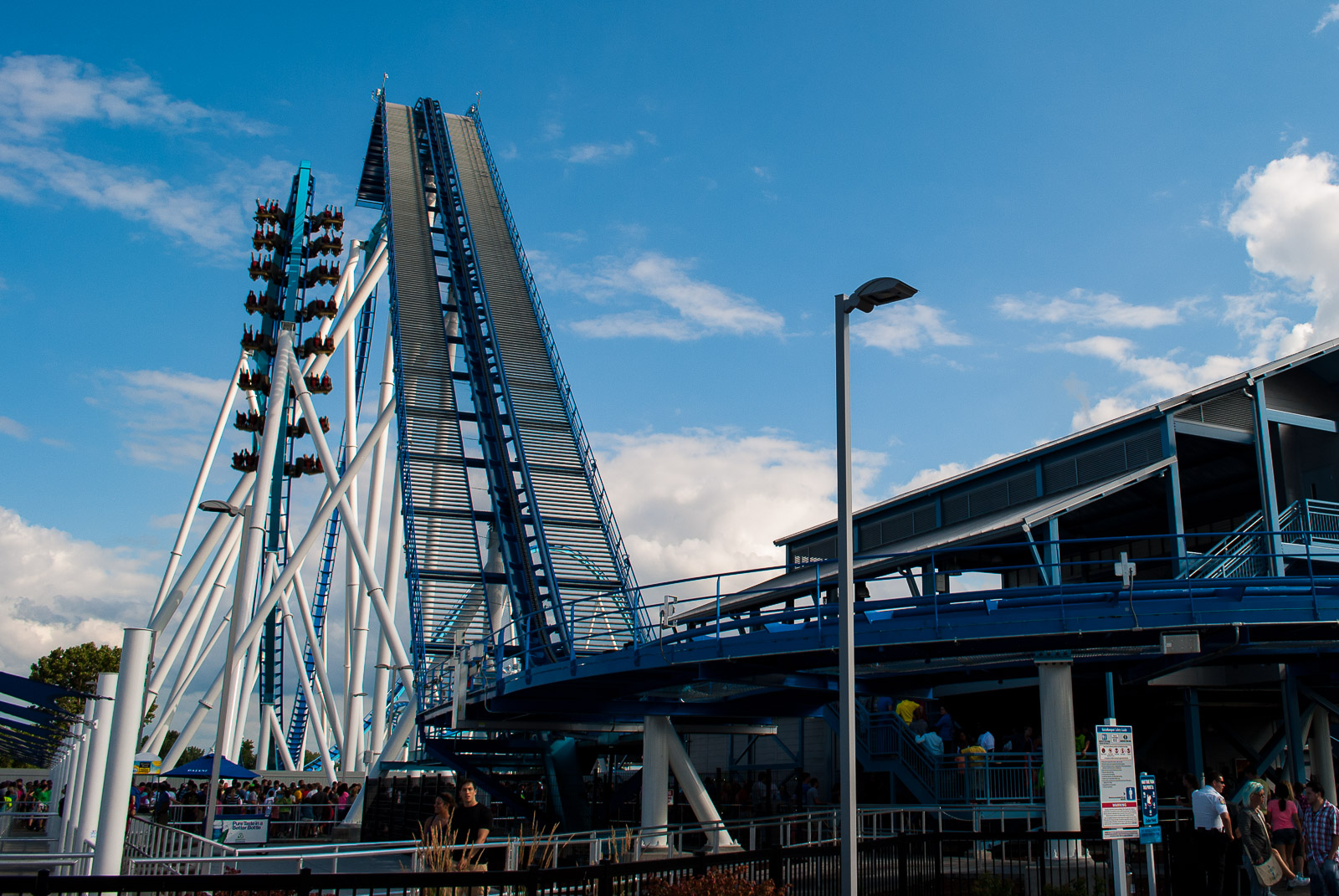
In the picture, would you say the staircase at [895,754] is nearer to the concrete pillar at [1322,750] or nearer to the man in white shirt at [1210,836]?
the concrete pillar at [1322,750]

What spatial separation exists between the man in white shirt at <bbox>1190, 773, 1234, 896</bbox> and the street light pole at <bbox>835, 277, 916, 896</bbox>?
602cm

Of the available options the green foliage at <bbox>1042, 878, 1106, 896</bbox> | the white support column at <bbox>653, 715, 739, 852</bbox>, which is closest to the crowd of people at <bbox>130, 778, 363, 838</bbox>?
the white support column at <bbox>653, 715, 739, 852</bbox>

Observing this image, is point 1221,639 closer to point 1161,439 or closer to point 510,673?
point 1161,439

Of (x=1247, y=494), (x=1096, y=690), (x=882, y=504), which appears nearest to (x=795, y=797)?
(x=1096, y=690)

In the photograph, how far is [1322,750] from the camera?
72.6ft

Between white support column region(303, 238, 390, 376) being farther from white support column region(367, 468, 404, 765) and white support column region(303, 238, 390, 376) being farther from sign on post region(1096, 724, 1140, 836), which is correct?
sign on post region(1096, 724, 1140, 836)

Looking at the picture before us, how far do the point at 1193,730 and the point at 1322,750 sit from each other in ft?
7.65

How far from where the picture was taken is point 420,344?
36062mm


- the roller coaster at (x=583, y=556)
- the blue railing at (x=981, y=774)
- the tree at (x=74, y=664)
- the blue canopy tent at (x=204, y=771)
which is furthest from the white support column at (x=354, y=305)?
the tree at (x=74, y=664)

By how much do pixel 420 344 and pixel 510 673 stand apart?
15638 millimetres

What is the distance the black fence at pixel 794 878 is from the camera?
6590mm

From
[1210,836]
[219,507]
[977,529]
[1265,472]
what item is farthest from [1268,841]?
[219,507]

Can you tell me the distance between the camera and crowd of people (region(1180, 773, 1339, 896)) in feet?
41.3

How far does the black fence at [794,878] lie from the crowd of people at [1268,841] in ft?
0.79
